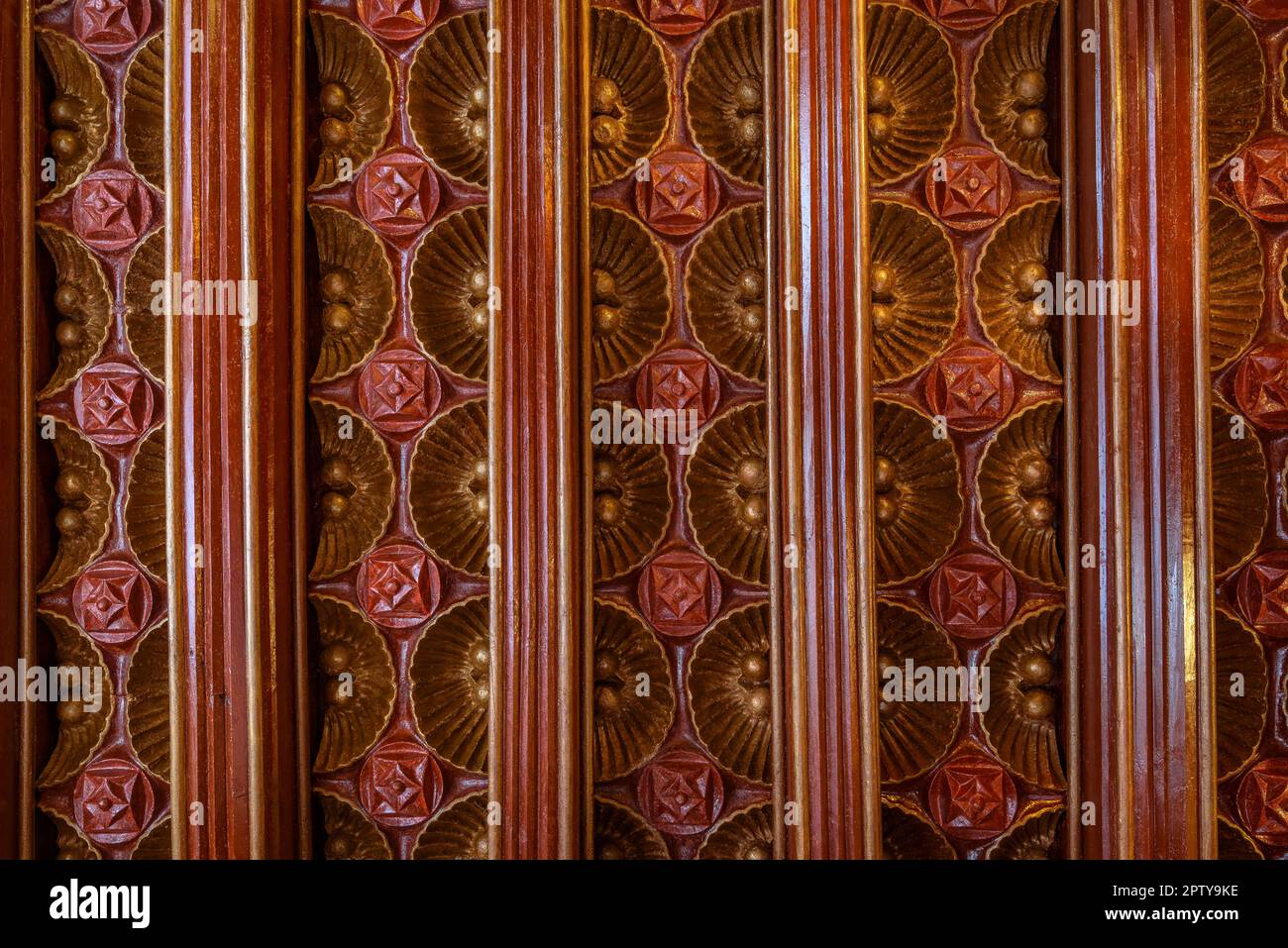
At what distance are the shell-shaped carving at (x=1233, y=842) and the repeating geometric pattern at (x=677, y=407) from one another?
1446 mm

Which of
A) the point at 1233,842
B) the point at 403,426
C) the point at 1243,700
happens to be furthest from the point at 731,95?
the point at 1233,842

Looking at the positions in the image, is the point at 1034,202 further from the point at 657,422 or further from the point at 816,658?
the point at 816,658

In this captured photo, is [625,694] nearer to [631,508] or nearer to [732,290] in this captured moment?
[631,508]

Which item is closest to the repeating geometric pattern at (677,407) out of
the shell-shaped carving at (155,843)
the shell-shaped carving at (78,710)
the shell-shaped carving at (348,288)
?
the shell-shaped carving at (348,288)

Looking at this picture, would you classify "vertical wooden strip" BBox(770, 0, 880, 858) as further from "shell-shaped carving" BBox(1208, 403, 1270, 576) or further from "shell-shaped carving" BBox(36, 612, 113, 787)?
"shell-shaped carving" BBox(36, 612, 113, 787)

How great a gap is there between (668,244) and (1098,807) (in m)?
2.22

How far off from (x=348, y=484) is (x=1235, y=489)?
112 inches

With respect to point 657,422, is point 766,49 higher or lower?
higher

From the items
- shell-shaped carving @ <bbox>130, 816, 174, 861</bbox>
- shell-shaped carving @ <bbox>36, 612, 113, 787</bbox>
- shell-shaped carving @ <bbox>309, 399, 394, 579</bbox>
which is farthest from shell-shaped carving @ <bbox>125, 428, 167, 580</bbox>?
shell-shaped carving @ <bbox>130, 816, 174, 861</bbox>

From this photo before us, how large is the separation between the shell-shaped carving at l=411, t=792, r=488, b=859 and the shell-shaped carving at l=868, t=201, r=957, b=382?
6.21 ft

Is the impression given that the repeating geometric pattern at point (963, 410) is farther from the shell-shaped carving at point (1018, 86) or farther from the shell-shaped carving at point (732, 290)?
the shell-shaped carving at point (732, 290)

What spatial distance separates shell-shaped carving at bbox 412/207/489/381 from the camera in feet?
8.34
